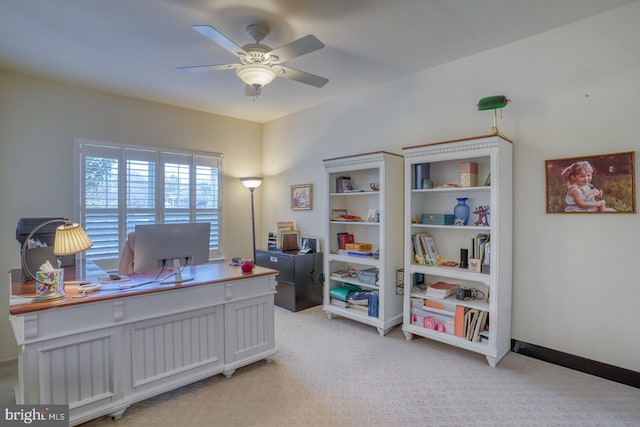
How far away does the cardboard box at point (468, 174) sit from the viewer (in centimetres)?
296

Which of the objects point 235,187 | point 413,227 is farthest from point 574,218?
point 235,187

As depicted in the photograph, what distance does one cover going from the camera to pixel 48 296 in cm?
196

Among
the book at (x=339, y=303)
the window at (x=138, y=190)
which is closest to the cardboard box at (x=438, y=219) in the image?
the book at (x=339, y=303)

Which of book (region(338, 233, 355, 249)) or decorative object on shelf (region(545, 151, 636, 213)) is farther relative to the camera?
book (region(338, 233, 355, 249))

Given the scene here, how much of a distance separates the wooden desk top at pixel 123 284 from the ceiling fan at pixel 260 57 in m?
1.56

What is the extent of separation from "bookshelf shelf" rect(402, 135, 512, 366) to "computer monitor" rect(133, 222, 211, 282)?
2.01 metres

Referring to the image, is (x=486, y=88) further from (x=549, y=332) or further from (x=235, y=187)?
(x=235, y=187)

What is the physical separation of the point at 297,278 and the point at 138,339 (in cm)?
226

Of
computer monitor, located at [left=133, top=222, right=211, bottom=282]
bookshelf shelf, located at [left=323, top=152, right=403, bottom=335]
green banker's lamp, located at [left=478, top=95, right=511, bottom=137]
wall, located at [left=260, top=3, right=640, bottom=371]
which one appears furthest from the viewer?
bookshelf shelf, located at [left=323, top=152, right=403, bottom=335]

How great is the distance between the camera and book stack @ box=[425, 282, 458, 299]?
10.3ft

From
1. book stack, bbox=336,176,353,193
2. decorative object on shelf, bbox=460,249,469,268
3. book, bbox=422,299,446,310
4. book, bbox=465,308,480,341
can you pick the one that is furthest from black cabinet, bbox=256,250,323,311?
book, bbox=465,308,480,341

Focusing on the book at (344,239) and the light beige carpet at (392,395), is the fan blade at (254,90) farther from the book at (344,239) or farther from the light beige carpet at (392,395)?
the light beige carpet at (392,395)

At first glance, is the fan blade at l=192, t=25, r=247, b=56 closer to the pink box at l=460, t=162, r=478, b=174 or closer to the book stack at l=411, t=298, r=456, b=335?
the pink box at l=460, t=162, r=478, b=174

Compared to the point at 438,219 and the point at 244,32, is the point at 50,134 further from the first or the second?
the point at 438,219
